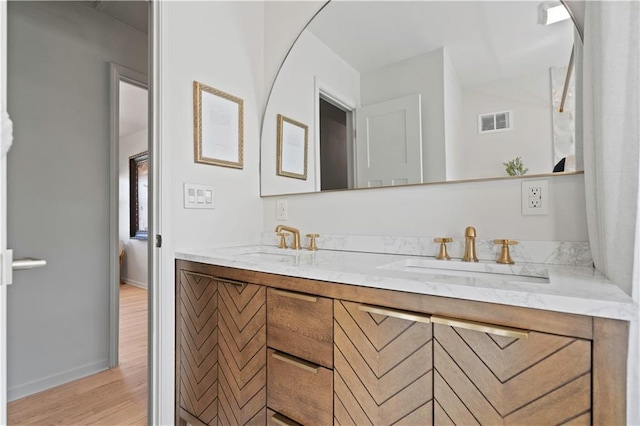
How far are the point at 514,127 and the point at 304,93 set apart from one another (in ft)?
3.59

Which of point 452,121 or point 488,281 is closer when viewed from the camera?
point 488,281

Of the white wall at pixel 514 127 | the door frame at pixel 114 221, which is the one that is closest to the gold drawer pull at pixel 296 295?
the white wall at pixel 514 127

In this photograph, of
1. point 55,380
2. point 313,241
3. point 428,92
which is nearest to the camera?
point 428,92

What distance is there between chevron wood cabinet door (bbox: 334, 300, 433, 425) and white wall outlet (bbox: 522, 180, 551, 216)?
68 cm

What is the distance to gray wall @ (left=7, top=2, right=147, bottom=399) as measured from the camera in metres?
2.00

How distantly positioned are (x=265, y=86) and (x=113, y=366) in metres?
2.18

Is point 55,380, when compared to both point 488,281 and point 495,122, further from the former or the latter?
point 495,122

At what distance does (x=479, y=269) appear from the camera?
1.22 meters

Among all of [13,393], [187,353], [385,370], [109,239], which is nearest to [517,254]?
[385,370]

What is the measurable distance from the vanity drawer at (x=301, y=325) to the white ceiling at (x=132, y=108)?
9.67ft

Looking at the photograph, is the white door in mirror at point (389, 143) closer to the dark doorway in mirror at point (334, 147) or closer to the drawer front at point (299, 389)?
the dark doorway in mirror at point (334, 147)

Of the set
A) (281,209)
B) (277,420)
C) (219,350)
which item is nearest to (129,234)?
(281,209)

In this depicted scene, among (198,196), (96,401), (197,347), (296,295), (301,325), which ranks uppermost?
(198,196)

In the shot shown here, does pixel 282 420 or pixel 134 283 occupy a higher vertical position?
pixel 282 420
